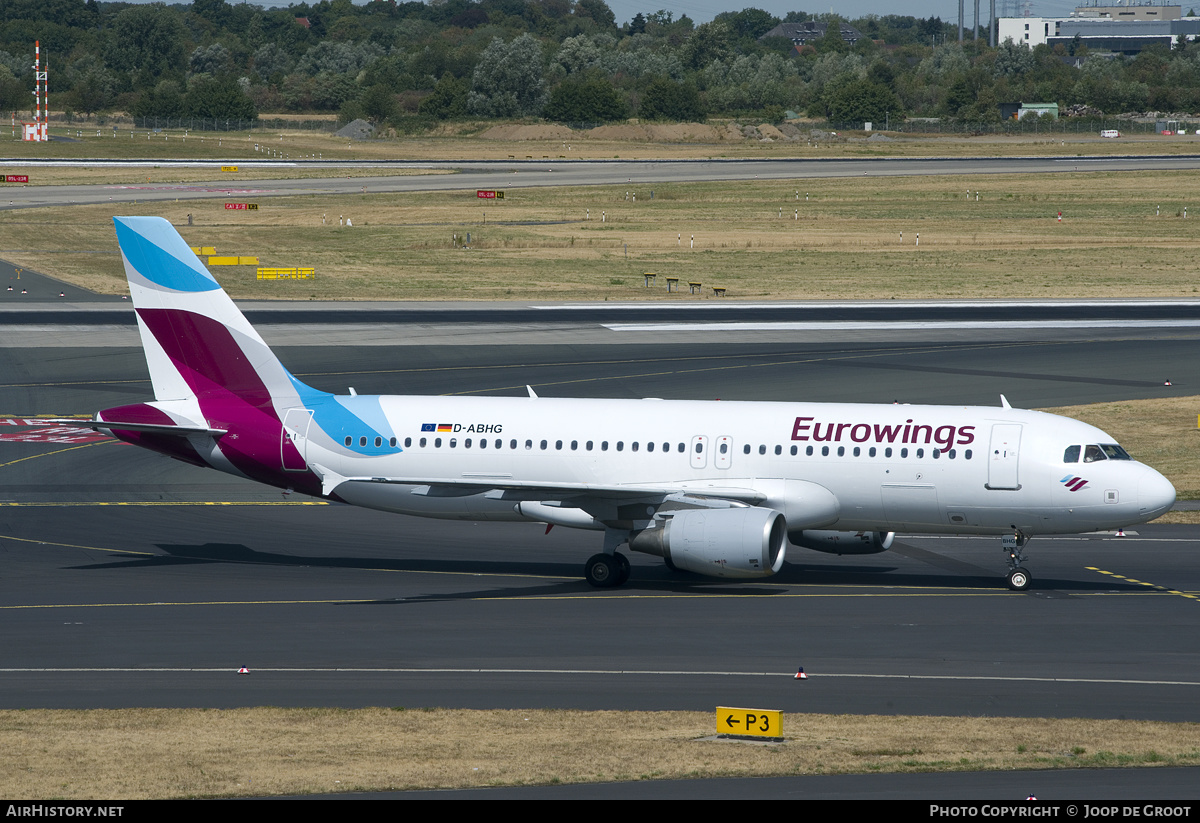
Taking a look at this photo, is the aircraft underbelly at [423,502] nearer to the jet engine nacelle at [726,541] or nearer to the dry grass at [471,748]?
the jet engine nacelle at [726,541]

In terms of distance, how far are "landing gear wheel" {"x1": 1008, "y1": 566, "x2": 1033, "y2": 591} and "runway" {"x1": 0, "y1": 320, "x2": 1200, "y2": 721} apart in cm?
35

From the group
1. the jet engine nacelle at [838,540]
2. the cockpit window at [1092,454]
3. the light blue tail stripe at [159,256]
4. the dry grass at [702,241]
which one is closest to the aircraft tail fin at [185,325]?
the light blue tail stripe at [159,256]

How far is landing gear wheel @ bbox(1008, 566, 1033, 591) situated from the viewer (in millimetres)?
32625

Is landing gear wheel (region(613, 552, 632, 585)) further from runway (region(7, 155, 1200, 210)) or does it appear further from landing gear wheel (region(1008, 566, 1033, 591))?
runway (region(7, 155, 1200, 210))

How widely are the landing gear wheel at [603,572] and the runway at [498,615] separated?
0.41 metres

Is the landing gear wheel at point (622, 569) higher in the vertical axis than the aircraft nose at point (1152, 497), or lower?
lower

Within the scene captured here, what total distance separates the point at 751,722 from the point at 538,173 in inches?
5921

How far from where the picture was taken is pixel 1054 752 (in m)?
21.0

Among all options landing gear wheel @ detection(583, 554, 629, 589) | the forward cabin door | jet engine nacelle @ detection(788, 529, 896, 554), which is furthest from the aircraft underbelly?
the forward cabin door

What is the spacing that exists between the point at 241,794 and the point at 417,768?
2.60 metres

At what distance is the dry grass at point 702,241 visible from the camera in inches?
3556

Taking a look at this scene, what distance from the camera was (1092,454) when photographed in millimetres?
32125

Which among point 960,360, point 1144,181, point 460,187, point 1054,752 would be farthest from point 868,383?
point 1144,181
